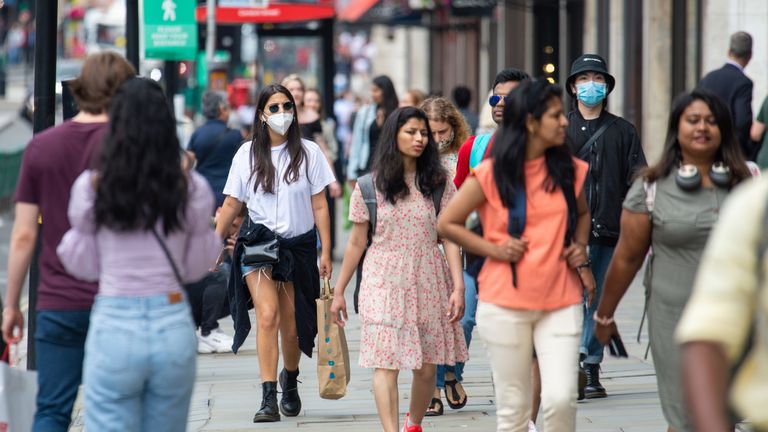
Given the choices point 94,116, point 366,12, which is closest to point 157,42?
point 94,116

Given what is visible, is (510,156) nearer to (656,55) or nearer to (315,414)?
(315,414)

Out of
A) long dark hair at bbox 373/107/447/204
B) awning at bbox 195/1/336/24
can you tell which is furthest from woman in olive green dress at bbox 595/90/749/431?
awning at bbox 195/1/336/24

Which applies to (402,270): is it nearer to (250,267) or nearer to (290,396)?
(250,267)

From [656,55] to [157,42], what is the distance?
268 inches

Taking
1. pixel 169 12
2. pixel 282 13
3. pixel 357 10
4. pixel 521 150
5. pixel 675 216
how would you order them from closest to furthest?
pixel 675 216, pixel 521 150, pixel 169 12, pixel 282 13, pixel 357 10

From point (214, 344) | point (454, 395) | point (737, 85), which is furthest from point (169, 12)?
point (454, 395)

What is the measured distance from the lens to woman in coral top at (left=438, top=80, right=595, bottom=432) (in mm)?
5672

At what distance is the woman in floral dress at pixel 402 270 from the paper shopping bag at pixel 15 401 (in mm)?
1762

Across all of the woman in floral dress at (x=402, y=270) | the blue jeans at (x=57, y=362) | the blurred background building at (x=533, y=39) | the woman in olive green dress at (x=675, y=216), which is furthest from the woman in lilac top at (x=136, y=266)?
the blurred background building at (x=533, y=39)

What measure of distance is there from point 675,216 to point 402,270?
183cm

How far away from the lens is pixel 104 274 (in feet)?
15.9

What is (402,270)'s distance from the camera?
23.1 feet

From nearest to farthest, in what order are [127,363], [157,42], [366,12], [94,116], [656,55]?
[127,363]
[94,116]
[157,42]
[656,55]
[366,12]

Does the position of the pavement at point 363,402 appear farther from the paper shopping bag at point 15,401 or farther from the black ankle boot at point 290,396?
the paper shopping bag at point 15,401
